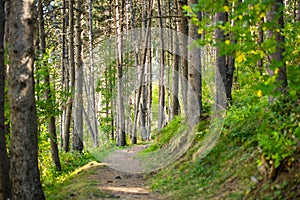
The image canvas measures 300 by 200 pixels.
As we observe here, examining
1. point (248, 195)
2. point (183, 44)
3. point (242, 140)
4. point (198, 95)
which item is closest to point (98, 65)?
point (183, 44)

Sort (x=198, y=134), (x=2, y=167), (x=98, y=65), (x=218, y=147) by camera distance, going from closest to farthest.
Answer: (x=2, y=167) → (x=218, y=147) → (x=198, y=134) → (x=98, y=65)

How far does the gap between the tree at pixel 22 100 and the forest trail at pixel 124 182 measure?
259cm

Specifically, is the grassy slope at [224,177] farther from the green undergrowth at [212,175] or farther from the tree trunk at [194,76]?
the tree trunk at [194,76]

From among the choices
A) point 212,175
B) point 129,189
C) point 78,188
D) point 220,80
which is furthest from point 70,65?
point 212,175

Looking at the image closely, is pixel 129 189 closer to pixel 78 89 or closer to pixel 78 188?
pixel 78 188

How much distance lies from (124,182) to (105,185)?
97 cm

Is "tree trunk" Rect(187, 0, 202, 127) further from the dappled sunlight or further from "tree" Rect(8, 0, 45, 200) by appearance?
"tree" Rect(8, 0, 45, 200)

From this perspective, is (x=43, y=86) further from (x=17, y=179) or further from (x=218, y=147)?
(x=218, y=147)

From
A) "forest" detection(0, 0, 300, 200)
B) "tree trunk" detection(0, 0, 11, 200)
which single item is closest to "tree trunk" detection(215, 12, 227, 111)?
"forest" detection(0, 0, 300, 200)

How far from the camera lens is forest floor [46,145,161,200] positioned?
30.8ft

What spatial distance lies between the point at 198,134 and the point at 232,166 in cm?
345

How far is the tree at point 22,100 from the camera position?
672cm

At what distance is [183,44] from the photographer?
14812 mm

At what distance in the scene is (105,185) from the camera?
35.6ft
